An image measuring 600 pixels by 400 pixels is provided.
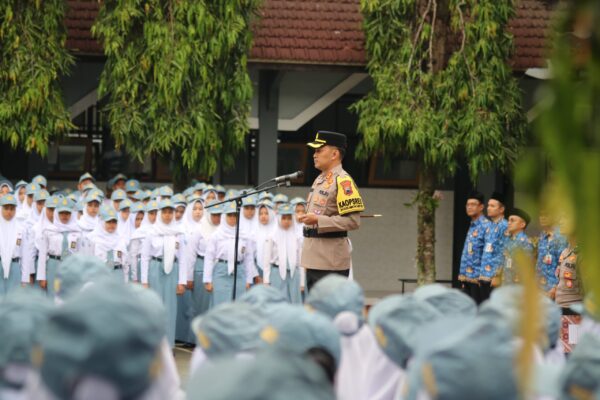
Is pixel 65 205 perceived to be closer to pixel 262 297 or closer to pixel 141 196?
pixel 141 196

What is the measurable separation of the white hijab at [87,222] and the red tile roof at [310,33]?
3266mm

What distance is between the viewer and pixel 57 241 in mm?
13734

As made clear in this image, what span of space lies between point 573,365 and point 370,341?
87.4 inches

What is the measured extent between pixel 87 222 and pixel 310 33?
4.77 meters

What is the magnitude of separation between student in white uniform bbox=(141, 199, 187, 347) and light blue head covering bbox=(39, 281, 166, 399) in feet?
33.4

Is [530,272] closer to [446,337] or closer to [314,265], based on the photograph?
[446,337]

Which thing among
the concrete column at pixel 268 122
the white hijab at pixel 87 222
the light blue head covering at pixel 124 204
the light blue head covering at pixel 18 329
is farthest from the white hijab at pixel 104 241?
the light blue head covering at pixel 18 329

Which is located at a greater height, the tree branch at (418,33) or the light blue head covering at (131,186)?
the tree branch at (418,33)

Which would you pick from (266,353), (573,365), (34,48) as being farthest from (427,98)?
(266,353)

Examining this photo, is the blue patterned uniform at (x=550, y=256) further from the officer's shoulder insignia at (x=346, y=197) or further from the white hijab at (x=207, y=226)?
the white hijab at (x=207, y=226)

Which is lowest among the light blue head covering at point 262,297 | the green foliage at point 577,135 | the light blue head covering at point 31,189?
the light blue head covering at point 262,297

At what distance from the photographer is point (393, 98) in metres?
15.6

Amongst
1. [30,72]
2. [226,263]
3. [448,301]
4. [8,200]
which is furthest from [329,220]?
[30,72]

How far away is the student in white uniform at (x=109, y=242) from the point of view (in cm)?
1297
